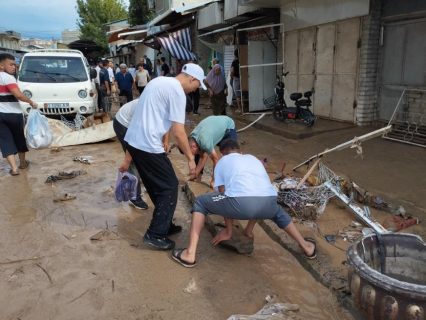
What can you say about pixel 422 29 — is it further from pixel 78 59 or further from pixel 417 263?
pixel 78 59

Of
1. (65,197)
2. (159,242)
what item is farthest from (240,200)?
(65,197)

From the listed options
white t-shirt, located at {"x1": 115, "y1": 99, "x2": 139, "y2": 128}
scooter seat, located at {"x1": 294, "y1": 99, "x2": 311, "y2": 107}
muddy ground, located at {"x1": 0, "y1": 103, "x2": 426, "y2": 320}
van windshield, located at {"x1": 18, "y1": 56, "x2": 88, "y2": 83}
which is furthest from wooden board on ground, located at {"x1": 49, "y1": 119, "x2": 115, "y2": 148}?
scooter seat, located at {"x1": 294, "y1": 99, "x2": 311, "y2": 107}

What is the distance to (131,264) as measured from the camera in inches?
135

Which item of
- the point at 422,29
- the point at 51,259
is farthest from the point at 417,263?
the point at 422,29

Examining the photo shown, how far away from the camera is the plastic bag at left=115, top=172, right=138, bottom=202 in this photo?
423cm

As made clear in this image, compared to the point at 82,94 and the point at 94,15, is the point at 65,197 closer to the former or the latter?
the point at 82,94

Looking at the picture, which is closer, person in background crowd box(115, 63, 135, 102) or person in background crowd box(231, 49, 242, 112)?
person in background crowd box(115, 63, 135, 102)

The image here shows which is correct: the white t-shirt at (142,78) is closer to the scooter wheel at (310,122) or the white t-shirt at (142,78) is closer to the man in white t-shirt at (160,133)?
the scooter wheel at (310,122)

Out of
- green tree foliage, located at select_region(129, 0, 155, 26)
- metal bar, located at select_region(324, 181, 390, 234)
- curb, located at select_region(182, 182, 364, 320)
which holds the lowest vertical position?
curb, located at select_region(182, 182, 364, 320)

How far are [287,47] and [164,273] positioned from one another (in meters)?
8.95

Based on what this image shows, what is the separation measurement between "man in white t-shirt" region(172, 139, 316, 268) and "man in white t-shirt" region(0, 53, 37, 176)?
13.6ft

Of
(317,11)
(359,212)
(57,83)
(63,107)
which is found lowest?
(359,212)

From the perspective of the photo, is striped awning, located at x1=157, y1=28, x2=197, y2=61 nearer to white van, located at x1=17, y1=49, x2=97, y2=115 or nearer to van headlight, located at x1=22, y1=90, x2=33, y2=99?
white van, located at x1=17, y1=49, x2=97, y2=115

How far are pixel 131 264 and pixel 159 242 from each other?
341 millimetres
